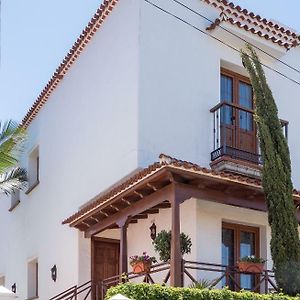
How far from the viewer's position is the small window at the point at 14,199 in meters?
22.4

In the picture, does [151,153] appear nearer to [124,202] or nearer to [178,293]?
[124,202]

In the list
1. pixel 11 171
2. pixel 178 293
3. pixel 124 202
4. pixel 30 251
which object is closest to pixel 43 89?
pixel 11 171

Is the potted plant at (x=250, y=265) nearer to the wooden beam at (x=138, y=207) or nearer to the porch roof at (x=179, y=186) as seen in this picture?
the porch roof at (x=179, y=186)

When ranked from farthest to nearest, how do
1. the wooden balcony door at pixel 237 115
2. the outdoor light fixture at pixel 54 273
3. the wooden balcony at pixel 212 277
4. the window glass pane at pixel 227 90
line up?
the outdoor light fixture at pixel 54 273 → the window glass pane at pixel 227 90 → the wooden balcony door at pixel 237 115 → the wooden balcony at pixel 212 277

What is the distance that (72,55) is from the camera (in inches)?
693

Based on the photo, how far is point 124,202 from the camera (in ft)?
41.9

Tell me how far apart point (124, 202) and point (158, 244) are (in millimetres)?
1036

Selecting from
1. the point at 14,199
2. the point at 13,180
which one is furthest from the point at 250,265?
the point at 14,199

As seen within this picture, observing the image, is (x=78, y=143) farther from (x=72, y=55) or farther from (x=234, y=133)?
(x=234, y=133)

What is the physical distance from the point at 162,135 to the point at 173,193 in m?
2.86

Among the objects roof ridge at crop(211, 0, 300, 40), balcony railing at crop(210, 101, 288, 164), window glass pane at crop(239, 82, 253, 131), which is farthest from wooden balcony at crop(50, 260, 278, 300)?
roof ridge at crop(211, 0, 300, 40)

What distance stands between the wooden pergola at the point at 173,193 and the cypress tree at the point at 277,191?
437 millimetres

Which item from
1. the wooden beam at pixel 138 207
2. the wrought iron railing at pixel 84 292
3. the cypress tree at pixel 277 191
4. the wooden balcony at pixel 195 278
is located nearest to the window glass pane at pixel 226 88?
the cypress tree at pixel 277 191

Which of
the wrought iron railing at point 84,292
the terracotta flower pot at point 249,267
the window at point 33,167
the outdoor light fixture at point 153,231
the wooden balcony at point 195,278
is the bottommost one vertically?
the wrought iron railing at point 84,292
